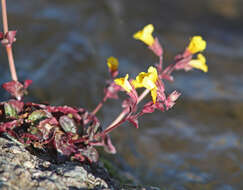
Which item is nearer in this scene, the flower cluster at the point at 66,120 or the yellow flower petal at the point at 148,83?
the yellow flower petal at the point at 148,83

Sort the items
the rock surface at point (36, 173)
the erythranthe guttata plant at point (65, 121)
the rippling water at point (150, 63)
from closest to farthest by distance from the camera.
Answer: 1. the rock surface at point (36, 173)
2. the erythranthe guttata plant at point (65, 121)
3. the rippling water at point (150, 63)

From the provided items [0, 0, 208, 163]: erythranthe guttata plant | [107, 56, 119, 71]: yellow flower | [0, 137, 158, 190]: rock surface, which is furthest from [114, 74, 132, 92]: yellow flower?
[107, 56, 119, 71]: yellow flower

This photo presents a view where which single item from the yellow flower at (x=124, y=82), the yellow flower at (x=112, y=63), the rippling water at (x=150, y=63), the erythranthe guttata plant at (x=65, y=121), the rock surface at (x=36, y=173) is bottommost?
the rock surface at (x=36, y=173)

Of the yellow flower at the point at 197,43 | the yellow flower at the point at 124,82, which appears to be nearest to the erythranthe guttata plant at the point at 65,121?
the yellow flower at the point at 124,82

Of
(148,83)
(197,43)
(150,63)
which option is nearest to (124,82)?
(148,83)

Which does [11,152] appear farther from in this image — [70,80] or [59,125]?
[70,80]

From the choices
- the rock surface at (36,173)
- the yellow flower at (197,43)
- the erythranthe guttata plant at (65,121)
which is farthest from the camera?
the yellow flower at (197,43)

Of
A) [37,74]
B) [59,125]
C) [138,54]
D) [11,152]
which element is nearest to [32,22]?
[37,74]

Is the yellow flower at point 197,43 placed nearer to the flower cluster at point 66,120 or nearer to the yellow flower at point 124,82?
the flower cluster at point 66,120
